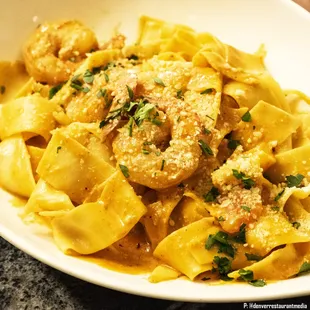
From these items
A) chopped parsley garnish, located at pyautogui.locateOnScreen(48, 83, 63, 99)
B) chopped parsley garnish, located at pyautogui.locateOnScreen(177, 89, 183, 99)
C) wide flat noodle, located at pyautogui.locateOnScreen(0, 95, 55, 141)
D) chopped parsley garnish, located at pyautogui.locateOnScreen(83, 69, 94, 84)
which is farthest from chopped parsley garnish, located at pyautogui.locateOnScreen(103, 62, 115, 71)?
chopped parsley garnish, located at pyautogui.locateOnScreen(177, 89, 183, 99)

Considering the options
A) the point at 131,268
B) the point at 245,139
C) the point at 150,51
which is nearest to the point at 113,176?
the point at 131,268

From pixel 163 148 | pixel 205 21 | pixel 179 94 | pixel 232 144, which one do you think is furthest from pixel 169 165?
pixel 205 21

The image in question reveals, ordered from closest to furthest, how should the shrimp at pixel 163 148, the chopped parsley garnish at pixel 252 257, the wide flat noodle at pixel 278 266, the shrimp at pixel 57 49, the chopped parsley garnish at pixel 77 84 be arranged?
the wide flat noodle at pixel 278 266
the chopped parsley garnish at pixel 252 257
the shrimp at pixel 163 148
the chopped parsley garnish at pixel 77 84
the shrimp at pixel 57 49

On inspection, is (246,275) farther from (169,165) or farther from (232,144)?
(232,144)

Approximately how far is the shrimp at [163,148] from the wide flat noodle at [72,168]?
172 millimetres

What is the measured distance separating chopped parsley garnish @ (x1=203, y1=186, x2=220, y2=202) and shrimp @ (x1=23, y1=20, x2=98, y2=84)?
1587mm

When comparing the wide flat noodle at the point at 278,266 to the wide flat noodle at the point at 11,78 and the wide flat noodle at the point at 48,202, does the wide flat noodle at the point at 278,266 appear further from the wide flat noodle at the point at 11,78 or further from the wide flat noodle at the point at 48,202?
the wide flat noodle at the point at 11,78

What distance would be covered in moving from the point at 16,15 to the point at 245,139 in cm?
225

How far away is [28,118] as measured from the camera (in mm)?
3734

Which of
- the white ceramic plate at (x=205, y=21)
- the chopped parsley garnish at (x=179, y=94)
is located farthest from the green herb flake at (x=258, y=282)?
the chopped parsley garnish at (x=179, y=94)

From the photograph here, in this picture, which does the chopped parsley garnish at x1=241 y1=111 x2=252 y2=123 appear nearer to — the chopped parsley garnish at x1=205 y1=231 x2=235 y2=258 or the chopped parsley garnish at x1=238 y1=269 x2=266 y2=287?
the chopped parsley garnish at x1=205 y1=231 x2=235 y2=258

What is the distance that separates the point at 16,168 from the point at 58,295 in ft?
3.02

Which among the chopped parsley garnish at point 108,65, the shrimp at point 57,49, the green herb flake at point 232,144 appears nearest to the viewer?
the green herb flake at point 232,144

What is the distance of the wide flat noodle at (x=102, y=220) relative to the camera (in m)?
3.11
